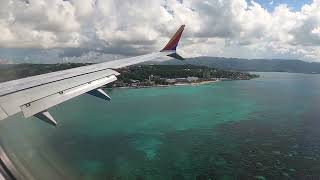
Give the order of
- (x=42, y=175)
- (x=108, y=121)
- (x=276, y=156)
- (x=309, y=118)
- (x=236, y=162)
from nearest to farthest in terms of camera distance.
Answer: (x=42, y=175) < (x=236, y=162) < (x=276, y=156) < (x=108, y=121) < (x=309, y=118)

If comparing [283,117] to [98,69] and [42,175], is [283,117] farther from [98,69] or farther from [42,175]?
[98,69]

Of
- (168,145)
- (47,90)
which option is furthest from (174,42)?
(168,145)

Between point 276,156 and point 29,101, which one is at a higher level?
point 29,101

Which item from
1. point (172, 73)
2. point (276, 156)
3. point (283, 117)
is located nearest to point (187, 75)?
point (172, 73)

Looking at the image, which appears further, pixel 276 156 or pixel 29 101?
pixel 276 156

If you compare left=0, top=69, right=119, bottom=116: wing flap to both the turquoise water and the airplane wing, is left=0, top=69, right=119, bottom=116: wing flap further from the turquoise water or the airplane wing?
the turquoise water

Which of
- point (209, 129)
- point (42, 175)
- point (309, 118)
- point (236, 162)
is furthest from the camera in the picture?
point (309, 118)

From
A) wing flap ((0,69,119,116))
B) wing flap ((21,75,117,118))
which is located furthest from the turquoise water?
wing flap ((21,75,117,118))
